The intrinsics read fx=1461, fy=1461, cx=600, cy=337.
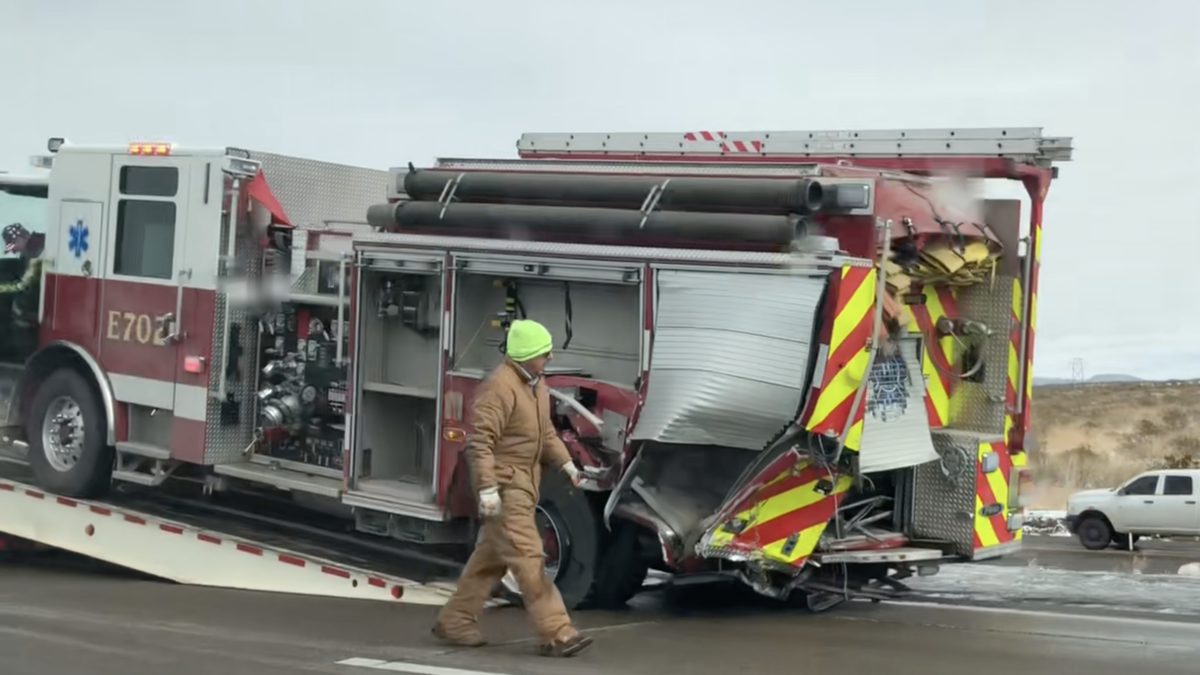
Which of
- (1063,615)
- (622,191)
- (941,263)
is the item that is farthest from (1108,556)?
(622,191)

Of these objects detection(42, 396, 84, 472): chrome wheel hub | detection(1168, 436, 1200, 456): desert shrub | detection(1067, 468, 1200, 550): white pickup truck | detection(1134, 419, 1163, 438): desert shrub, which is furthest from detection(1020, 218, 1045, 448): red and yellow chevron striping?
detection(1134, 419, 1163, 438): desert shrub

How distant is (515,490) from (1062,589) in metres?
A: 6.33

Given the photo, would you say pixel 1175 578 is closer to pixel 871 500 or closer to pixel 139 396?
pixel 871 500

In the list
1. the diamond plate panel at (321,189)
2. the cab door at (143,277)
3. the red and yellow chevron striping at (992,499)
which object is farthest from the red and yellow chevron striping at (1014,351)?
the cab door at (143,277)

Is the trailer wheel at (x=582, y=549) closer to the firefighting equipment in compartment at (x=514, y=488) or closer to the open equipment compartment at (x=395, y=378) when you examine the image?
the open equipment compartment at (x=395, y=378)

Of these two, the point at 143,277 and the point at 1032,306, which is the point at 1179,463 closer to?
the point at 1032,306

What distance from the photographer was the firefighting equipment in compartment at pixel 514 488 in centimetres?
726

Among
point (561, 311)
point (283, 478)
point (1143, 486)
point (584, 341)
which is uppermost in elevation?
point (561, 311)

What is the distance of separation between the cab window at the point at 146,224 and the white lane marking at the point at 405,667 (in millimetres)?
4751

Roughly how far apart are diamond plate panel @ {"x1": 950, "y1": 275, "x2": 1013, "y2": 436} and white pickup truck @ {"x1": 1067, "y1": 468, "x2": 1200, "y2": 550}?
1239 centimetres

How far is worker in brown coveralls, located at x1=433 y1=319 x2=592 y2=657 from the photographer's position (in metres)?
7.26

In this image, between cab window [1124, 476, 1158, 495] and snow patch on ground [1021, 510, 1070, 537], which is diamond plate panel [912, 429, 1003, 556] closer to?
cab window [1124, 476, 1158, 495]

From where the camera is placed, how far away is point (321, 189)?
1165cm

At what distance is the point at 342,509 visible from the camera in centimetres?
1210
